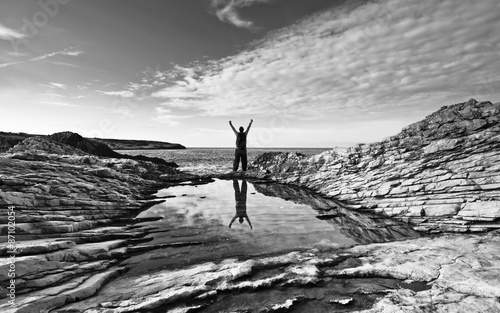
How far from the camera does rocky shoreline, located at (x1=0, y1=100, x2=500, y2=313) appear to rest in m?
4.50

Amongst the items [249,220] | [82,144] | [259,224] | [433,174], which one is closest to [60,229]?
[249,220]

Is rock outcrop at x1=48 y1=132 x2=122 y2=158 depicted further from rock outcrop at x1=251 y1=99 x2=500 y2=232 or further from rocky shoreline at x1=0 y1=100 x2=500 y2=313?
rock outcrop at x1=251 y1=99 x2=500 y2=232

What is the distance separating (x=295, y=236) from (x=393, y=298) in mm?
3656

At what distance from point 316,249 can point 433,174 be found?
23.8 ft

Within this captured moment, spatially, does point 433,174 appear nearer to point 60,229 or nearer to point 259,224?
point 259,224

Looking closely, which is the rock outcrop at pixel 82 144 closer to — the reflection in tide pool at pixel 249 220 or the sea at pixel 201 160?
the sea at pixel 201 160

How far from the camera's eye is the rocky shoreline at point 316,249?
450cm

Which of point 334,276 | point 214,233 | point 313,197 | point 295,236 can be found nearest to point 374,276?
point 334,276

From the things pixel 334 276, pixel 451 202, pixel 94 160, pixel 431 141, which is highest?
pixel 431 141

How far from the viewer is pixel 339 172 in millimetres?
15500

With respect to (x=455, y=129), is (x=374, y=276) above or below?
below

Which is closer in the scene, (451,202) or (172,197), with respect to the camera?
(451,202)

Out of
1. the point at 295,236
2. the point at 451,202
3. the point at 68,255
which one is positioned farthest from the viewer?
the point at 451,202

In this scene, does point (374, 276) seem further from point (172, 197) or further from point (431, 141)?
point (172, 197)
